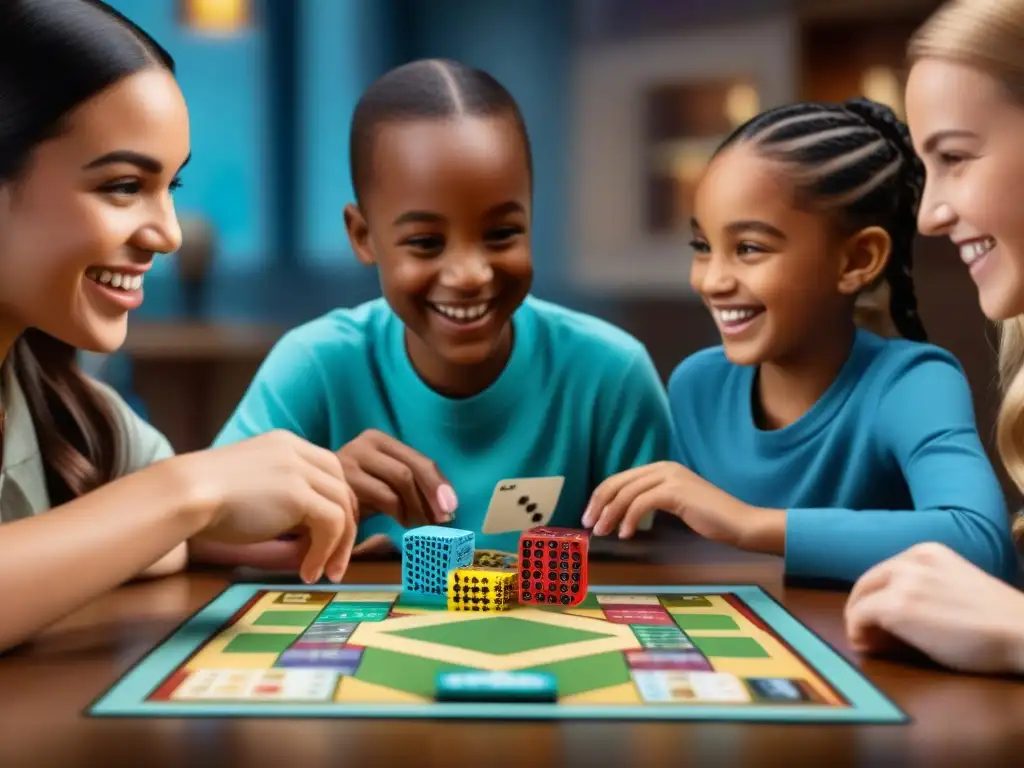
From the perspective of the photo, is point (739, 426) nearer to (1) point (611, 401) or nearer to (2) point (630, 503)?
(1) point (611, 401)

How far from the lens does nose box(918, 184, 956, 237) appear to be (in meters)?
1.03

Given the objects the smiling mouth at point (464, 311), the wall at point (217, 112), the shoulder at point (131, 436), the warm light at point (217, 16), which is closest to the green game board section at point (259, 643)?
the shoulder at point (131, 436)

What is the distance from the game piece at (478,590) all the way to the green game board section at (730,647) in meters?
0.17

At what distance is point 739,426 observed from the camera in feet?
4.30

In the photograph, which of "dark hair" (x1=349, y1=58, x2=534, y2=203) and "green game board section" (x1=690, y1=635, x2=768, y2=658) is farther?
"dark hair" (x1=349, y1=58, x2=534, y2=203)

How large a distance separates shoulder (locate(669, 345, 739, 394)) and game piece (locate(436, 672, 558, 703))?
736 millimetres

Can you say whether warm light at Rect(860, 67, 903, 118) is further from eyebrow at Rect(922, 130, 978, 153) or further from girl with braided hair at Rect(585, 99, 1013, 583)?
eyebrow at Rect(922, 130, 978, 153)

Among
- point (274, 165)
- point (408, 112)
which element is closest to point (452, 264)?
point (408, 112)

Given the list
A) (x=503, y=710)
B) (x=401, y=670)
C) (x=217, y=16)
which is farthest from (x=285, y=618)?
(x=217, y=16)

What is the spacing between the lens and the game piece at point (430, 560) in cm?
96

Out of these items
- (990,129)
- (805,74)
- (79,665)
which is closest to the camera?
(79,665)

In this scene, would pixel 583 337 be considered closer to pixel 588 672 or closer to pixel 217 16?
pixel 588 672

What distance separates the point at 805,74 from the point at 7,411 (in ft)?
7.05

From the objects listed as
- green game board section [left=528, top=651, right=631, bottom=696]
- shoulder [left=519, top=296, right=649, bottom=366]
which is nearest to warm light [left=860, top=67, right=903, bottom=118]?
shoulder [left=519, top=296, right=649, bottom=366]
